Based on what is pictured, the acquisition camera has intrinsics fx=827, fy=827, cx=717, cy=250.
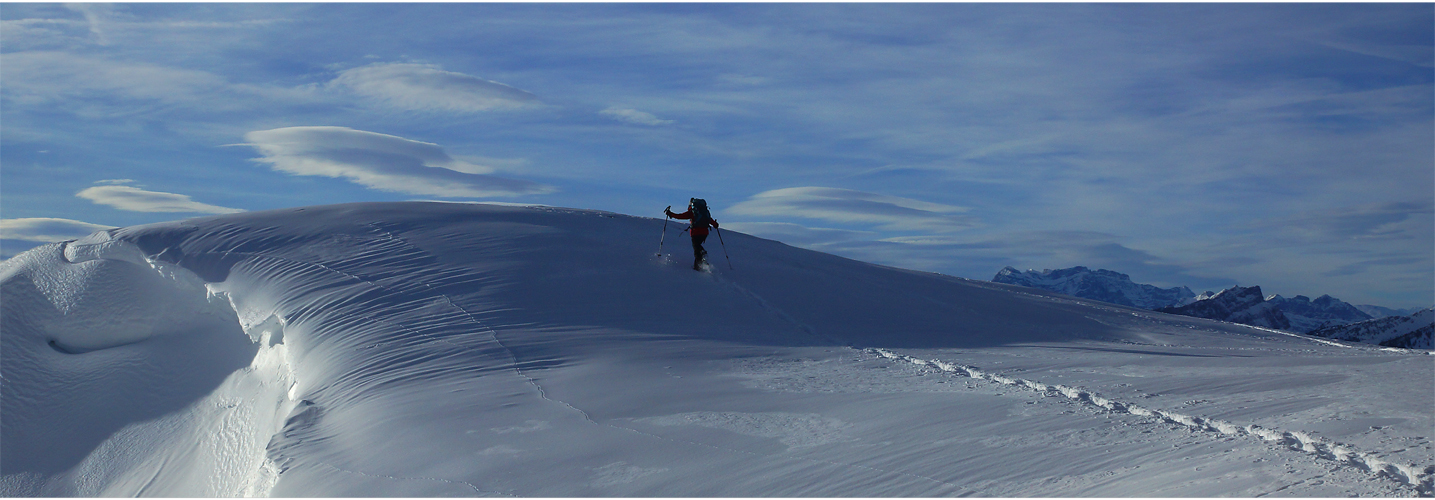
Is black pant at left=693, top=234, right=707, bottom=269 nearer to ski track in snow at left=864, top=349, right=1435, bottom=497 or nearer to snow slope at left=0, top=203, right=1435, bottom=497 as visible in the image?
snow slope at left=0, top=203, right=1435, bottom=497

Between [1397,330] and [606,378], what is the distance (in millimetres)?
145137

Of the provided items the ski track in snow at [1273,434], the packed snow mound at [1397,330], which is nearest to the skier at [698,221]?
the ski track in snow at [1273,434]

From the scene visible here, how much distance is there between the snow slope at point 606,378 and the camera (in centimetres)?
610

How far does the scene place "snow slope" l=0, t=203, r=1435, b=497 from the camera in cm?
610

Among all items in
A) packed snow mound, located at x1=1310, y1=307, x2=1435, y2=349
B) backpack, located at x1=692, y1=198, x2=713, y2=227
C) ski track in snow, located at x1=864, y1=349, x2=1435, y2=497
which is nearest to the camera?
ski track in snow, located at x1=864, y1=349, x2=1435, y2=497

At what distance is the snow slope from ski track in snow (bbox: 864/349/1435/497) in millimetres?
28

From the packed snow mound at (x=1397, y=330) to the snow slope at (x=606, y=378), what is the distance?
121 metres

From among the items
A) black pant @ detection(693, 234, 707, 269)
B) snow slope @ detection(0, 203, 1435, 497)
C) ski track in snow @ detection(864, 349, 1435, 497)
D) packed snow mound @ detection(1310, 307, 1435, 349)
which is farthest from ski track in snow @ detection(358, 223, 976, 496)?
packed snow mound @ detection(1310, 307, 1435, 349)

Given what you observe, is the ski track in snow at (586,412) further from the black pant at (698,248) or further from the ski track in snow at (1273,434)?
the ski track in snow at (1273,434)

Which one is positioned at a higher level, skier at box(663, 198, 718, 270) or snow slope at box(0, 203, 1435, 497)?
skier at box(663, 198, 718, 270)

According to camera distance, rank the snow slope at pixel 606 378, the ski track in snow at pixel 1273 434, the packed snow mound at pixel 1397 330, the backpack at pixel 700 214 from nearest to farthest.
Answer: the ski track in snow at pixel 1273 434 → the snow slope at pixel 606 378 → the backpack at pixel 700 214 → the packed snow mound at pixel 1397 330

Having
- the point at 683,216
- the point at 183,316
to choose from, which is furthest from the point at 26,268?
the point at 683,216

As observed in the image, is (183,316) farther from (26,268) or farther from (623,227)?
(623,227)

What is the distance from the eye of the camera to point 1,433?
11.2 metres
